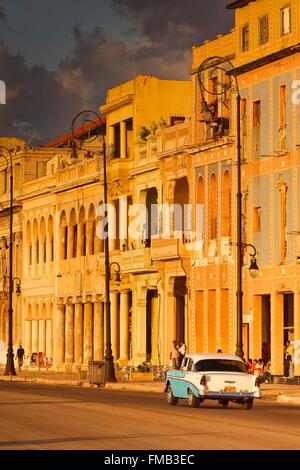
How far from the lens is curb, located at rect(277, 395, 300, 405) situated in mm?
46562

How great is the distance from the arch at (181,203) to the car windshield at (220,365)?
30863 millimetres

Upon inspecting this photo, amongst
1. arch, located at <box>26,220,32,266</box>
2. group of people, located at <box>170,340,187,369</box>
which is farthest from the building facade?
group of people, located at <box>170,340,187,369</box>

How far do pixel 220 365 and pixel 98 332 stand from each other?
45.3m

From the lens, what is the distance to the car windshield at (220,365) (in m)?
41.7

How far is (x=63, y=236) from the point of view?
309 ft

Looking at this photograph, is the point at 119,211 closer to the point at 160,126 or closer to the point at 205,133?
the point at 160,126

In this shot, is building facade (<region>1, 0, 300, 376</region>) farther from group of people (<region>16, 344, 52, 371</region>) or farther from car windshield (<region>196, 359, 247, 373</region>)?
car windshield (<region>196, 359, 247, 373</region>)

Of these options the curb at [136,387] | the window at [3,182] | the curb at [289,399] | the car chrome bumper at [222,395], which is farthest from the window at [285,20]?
the window at [3,182]

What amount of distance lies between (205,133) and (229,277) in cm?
670

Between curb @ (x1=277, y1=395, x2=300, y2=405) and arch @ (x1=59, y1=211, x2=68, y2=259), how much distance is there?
46.9m

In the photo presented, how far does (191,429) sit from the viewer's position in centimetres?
3061

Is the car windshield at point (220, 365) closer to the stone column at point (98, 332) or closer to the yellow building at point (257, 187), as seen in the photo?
the yellow building at point (257, 187)

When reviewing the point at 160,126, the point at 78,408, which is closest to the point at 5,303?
the point at 160,126

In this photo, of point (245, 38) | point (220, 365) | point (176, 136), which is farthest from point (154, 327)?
point (220, 365)
